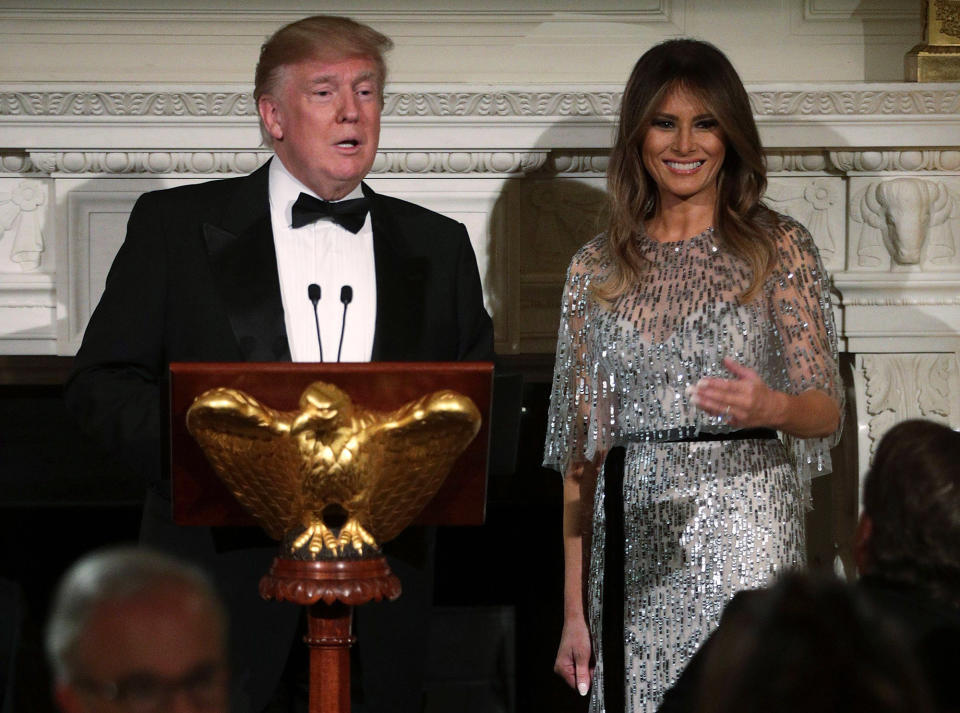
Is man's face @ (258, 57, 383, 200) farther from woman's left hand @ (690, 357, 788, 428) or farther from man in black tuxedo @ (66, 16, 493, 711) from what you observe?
woman's left hand @ (690, 357, 788, 428)

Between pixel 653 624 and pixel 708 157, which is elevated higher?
pixel 708 157

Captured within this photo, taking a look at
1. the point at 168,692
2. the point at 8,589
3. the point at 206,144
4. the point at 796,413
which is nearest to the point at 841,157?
the point at 796,413

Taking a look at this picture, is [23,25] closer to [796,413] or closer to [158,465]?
[158,465]

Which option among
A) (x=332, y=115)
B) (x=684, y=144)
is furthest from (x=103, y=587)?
(x=684, y=144)

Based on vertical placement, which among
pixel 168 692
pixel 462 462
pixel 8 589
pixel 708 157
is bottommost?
pixel 8 589

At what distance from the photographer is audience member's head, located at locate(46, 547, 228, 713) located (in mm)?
1003

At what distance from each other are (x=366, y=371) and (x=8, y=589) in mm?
2024

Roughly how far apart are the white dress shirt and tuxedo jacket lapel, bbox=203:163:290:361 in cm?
3

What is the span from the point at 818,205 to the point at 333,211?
1305mm

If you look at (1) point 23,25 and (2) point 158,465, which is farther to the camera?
(1) point 23,25

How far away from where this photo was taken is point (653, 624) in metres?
2.29

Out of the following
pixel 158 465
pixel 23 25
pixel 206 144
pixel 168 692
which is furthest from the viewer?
pixel 23 25

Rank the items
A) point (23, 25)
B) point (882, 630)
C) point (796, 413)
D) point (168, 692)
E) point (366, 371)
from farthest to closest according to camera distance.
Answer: point (23, 25)
point (796, 413)
point (366, 371)
point (168, 692)
point (882, 630)

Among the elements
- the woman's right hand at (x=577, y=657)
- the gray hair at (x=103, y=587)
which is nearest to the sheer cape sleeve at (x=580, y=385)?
the woman's right hand at (x=577, y=657)
